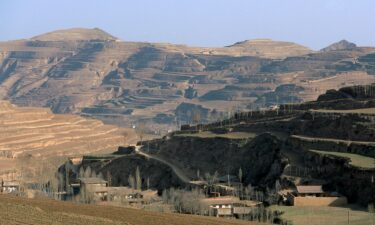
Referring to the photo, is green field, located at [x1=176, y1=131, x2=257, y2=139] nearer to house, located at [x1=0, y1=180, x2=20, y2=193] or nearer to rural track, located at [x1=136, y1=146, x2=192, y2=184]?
rural track, located at [x1=136, y1=146, x2=192, y2=184]

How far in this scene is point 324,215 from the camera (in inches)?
2383

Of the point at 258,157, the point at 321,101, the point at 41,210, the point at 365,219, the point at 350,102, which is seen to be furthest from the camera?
the point at 321,101

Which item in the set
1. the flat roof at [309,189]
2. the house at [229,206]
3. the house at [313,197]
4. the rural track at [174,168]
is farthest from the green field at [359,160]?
the rural track at [174,168]

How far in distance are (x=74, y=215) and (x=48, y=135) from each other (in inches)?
3879

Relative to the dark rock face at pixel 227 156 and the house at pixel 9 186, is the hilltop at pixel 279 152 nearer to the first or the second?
the dark rock face at pixel 227 156

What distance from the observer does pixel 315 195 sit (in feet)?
220

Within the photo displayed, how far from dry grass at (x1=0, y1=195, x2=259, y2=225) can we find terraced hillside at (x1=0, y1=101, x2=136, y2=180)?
7031 centimetres

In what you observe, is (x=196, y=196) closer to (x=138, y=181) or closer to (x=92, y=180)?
(x=138, y=181)

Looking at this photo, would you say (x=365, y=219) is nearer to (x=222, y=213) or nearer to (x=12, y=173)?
(x=222, y=213)

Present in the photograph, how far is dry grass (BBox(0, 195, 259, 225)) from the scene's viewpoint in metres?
41.9

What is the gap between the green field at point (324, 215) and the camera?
188ft

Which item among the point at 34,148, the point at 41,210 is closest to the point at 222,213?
the point at 41,210

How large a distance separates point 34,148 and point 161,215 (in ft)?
288

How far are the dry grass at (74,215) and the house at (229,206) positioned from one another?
576 inches
